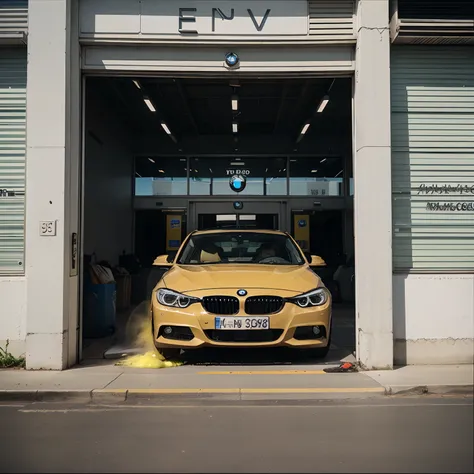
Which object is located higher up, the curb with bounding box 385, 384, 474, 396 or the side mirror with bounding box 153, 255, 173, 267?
the side mirror with bounding box 153, 255, 173, 267

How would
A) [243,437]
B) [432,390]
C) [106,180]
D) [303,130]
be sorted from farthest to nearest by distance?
[303,130]
[106,180]
[432,390]
[243,437]

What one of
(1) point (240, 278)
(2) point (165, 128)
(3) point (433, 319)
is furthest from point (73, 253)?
(2) point (165, 128)

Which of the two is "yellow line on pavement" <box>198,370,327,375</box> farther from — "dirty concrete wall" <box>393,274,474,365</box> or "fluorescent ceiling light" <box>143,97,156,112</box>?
"fluorescent ceiling light" <box>143,97,156,112</box>

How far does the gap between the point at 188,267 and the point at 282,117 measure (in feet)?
24.3

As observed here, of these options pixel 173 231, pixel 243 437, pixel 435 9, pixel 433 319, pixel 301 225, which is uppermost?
pixel 435 9

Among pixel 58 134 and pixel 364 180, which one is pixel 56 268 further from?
pixel 364 180

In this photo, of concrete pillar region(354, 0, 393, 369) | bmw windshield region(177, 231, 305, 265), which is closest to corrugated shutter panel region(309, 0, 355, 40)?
concrete pillar region(354, 0, 393, 369)

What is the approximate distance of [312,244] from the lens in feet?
51.8

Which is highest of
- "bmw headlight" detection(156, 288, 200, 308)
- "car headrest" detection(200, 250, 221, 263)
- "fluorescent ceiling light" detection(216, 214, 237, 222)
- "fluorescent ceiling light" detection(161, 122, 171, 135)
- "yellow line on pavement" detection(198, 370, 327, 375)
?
"fluorescent ceiling light" detection(161, 122, 171, 135)

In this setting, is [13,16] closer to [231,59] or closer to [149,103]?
[231,59]

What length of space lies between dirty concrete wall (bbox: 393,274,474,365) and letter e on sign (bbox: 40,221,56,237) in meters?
4.33

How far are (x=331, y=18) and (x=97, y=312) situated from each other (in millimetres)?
5794

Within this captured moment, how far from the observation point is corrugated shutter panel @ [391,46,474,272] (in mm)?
7160

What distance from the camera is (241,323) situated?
647 centimetres
